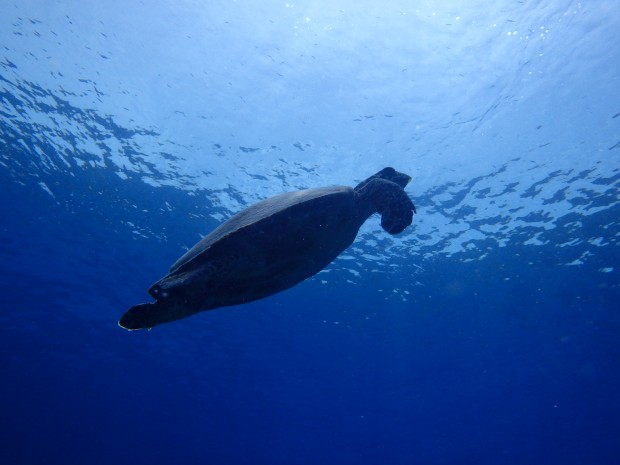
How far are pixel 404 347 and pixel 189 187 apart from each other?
2081 centimetres

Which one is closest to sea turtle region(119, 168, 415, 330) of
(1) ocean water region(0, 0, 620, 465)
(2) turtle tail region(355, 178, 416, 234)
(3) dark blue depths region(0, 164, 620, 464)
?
(2) turtle tail region(355, 178, 416, 234)

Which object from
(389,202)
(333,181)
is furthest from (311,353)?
(389,202)

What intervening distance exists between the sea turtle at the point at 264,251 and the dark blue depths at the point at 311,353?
14.2 m

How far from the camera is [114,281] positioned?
76.1ft

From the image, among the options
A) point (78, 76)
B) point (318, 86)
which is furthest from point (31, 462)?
point (318, 86)

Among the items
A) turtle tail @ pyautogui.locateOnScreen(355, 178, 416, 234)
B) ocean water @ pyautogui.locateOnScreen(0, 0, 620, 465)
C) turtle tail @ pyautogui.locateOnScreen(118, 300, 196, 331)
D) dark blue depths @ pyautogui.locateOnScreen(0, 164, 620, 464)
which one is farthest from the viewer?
dark blue depths @ pyautogui.locateOnScreen(0, 164, 620, 464)

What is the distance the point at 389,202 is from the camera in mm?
4293

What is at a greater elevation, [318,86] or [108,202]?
[108,202]

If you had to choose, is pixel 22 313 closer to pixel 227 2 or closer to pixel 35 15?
pixel 35 15

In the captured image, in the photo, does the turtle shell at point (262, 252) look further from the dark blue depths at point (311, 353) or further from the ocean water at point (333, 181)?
the dark blue depths at point (311, 353)

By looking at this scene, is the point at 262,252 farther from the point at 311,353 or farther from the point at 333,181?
the point at 311,353

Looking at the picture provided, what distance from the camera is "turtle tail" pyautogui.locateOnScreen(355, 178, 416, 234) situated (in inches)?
166

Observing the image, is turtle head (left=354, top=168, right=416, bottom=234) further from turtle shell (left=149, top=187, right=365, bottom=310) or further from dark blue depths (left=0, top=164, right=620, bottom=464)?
dark blue depths (left=0, top=164, right=620, bottom=464)

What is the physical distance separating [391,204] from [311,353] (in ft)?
92.5
